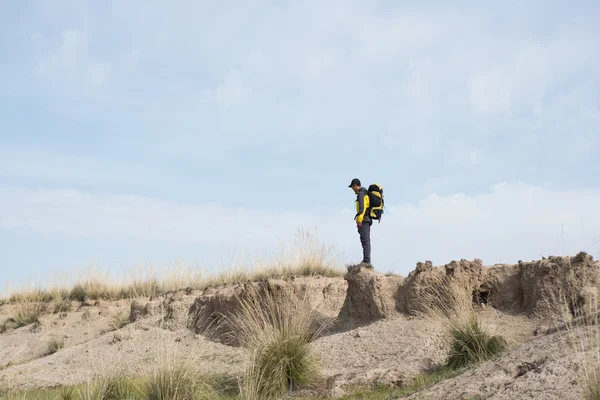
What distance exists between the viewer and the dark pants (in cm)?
1591

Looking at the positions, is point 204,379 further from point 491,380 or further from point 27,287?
point 27,287

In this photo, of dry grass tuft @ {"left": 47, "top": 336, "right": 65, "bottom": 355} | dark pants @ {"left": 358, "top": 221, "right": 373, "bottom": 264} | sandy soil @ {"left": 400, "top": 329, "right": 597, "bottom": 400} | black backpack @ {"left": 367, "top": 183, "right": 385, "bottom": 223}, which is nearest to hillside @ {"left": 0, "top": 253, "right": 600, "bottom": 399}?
sandy soil @ {"left": 400, "top": 329, "right": 597, "bottom": 400}

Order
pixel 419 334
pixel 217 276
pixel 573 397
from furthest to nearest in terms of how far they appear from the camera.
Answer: pixel 217 276 < pixel 419 334 < pixel 573 397

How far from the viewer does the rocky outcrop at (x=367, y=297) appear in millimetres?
13000

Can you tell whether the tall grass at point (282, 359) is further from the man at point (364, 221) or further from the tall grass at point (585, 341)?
the man at point (364, 221)

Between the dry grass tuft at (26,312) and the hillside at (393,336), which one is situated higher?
the dry grass tuft at (26,312)

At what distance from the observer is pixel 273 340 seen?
10352mm

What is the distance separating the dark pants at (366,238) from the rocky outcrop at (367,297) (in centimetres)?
200

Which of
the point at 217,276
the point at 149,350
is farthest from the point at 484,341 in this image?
the point at 217,276

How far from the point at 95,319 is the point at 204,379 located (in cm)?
1185

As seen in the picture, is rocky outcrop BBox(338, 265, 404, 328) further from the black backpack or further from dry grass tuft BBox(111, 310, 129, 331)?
dry grass tuft BBox(111, 310, 129, 331)

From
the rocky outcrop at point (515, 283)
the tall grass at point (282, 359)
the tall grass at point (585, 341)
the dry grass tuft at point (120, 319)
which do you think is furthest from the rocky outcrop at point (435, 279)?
the dry grass tuft at point (120, 319)

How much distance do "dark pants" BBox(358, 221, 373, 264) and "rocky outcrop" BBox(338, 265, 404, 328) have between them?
78.6 inches

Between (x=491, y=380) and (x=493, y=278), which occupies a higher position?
(x=493, y=278)
